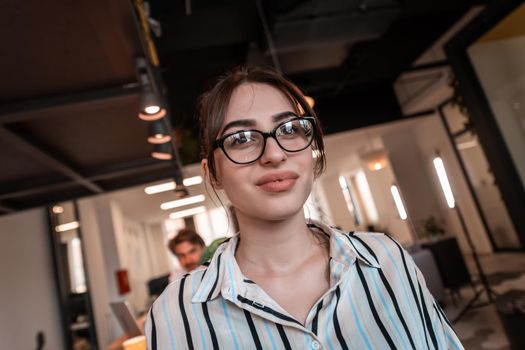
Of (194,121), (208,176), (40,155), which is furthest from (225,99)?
(40,155)

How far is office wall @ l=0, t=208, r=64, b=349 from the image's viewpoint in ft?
16.5

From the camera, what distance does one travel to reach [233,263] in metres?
0.80

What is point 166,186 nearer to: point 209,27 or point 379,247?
point 209,27

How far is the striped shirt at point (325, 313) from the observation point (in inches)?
27.6

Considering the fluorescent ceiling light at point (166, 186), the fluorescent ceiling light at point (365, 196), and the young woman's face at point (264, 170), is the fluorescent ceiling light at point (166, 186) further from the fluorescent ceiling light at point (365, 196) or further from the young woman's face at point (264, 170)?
the fluorescent ceiling light at point (365, 196)

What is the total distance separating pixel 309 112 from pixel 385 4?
11.3 ft

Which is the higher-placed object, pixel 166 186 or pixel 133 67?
pixel 166 186

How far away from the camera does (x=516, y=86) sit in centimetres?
376

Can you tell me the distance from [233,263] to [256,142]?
0.26m

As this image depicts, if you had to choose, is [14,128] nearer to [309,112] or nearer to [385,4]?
[309,112]

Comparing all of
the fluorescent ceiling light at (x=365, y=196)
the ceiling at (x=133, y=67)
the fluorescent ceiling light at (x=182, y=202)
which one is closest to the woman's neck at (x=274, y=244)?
the ceiling at (x=133, y=67)

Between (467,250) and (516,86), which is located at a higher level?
(516,86)

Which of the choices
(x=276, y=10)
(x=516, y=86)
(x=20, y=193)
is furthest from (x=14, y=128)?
(x=516, y=86)

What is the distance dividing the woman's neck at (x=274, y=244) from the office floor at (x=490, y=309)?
11.5 feet
